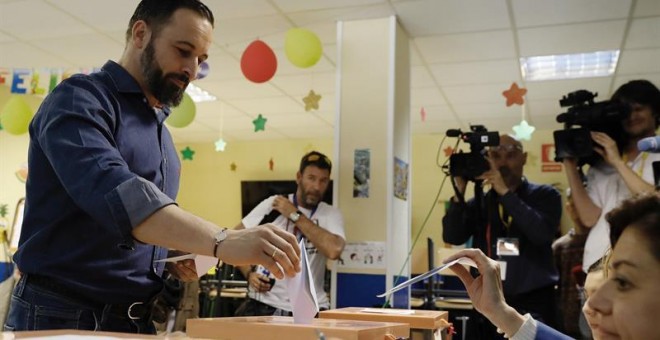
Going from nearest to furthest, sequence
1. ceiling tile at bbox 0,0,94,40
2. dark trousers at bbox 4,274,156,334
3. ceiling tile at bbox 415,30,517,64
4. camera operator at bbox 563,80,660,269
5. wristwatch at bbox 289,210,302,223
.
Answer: dark trousers at bbox 4,274,156,334 < camera operator at bbox 563,80,660,269 < wristwatch at bbox 289,210,302,223 < ceiling tile at bbox 0,0,94,40 < ceiling tile at bbox 415,30,517,64

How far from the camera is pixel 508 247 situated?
2.59 meters

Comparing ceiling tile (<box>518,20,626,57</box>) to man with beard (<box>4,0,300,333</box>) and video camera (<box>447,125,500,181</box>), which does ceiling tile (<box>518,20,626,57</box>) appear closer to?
video camera (<box>447,125,500,181</box>)

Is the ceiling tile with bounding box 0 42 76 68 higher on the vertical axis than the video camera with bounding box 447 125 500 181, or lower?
higher

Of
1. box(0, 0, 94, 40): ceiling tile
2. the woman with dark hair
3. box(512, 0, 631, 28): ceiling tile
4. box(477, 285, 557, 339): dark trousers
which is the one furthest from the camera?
box(0, 0, 94, 40): ceiling tile

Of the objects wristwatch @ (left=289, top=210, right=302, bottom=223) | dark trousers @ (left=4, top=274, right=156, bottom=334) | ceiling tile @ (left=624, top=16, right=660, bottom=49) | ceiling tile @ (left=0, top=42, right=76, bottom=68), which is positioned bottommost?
dark trousers @ (left=4, top=274, right=156, bottom=334)

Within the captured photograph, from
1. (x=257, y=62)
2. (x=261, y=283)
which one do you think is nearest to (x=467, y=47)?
(x=257, y=62)

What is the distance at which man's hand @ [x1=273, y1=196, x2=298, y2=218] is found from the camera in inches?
115

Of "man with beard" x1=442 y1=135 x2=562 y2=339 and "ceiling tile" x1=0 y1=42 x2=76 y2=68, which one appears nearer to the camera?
"man with beard" x1=442 y1=135 x2=562 y2=339

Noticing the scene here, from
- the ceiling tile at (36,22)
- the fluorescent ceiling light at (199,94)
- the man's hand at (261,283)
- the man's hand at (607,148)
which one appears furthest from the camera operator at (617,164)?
the fluorescent ceiling light at (199,94)

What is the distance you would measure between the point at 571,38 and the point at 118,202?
368cm

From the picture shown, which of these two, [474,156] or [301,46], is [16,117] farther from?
[474,156]

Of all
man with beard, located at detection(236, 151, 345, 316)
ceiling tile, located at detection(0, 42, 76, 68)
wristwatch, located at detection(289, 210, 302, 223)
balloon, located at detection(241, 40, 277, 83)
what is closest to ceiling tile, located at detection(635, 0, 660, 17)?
man with beard, located at detection(236, 151, 345, 316)

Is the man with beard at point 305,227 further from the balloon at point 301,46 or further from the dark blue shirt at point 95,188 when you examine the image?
the dark blue shirt at point 95,188

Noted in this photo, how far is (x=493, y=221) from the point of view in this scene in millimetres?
2691
